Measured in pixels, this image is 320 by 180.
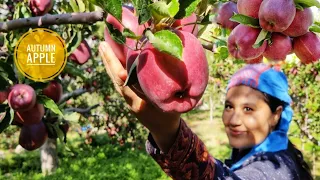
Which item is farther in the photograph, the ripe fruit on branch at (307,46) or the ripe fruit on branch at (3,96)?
the ripe fruit on branch at (3,96)

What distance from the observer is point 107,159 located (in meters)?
7.72

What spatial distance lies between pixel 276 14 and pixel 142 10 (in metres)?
0.20

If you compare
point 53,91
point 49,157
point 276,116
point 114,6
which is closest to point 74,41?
point 53,91

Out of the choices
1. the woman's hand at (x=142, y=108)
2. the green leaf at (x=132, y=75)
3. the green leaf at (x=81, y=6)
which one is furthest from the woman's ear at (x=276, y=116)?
the green leaf at (x=132, y=75)

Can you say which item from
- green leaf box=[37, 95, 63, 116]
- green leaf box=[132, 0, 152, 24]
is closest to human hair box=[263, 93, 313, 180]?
green leaf box=[37, 95, 63, 116]

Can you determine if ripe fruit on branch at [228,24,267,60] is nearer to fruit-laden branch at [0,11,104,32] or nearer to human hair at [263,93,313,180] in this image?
fruit-laden branch at [0,11,104,32]

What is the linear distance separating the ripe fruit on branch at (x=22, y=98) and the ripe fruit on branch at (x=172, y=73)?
1075mm

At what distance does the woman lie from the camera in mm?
1369

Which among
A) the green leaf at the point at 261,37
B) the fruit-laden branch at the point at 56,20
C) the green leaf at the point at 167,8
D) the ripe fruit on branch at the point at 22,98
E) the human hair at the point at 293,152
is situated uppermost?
the green leaf at the point at 167,8

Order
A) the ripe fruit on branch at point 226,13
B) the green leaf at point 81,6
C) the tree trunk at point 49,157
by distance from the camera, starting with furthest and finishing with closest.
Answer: the tree trunk at point 49,157 < the green leaf at point 81,6 < the ripe fruit on branch at point 226,13

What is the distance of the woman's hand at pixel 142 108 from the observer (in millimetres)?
817

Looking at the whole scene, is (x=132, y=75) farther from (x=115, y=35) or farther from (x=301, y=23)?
(x=301, y=23)

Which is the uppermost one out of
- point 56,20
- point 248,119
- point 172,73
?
point 172,73

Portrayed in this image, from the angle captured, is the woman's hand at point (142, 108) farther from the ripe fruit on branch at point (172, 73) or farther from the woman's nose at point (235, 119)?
the woman's nose at point (235, 119)
